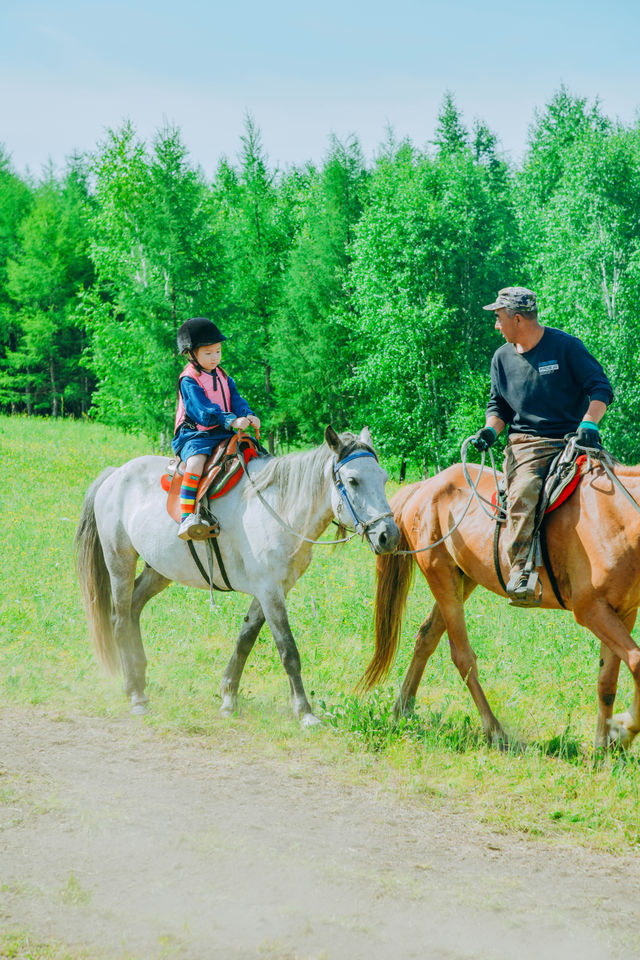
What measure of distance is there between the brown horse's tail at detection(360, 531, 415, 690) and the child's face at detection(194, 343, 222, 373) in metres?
2.04

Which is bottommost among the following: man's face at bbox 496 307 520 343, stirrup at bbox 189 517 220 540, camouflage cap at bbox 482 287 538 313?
stirrup at bbox 189 517 220 540

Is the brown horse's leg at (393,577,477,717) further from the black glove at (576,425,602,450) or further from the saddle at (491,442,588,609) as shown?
the black glove at (576,425,602,450)

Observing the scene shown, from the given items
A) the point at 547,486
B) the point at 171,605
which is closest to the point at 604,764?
the point at 547,486

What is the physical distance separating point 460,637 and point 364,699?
1082 mm

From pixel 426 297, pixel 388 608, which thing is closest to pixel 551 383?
pixel 388 608

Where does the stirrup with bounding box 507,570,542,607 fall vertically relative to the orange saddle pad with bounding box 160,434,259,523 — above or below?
below


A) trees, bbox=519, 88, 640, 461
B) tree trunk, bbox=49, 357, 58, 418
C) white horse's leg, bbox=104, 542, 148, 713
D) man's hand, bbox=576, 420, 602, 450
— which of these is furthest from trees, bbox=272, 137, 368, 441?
man's hand, bbox=576, 420, 602, 450

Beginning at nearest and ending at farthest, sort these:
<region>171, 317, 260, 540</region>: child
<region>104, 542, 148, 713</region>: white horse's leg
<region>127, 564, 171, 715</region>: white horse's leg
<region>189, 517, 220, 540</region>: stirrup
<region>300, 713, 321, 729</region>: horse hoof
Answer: <region>300, 713, 321, 729</region>: horse hoof < <region>189, 517, 220, 540</region>: stirrup < <region>171, 317, 260, 540</region>: child < <region>127, 564, 171, 715</region>: white horse's leg < <region>104, 542, 148, 713</region>: white horse's leg

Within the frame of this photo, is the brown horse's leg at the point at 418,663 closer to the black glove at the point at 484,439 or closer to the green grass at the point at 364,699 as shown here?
the green grass at the point at 364,699

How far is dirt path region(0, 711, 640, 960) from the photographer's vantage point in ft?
10.6

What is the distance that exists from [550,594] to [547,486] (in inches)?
28.9

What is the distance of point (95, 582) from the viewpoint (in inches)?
291

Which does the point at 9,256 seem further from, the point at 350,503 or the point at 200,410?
the point at 350,503

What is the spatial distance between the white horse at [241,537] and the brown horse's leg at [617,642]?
1.33m
